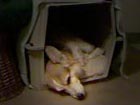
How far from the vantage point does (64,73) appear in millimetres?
1412

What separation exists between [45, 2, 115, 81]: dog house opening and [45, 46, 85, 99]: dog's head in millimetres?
122

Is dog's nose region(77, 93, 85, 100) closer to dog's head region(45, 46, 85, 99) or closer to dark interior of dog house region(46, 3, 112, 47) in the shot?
dog's head region(45, 46, 85, 99)

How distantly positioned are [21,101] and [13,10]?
0.39 metres

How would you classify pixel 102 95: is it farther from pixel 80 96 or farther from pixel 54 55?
pixel 54 55

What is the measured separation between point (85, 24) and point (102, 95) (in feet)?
1.60

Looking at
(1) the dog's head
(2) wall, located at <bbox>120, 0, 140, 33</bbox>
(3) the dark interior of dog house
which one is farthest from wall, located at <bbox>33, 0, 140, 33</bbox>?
(1) the dog's head

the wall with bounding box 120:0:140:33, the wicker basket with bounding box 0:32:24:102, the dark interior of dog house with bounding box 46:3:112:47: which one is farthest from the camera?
the wall with bounding box 120:0:140:33

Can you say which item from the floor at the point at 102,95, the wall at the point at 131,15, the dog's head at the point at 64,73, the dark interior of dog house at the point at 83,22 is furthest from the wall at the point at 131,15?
the dog's head at the point at 64,73

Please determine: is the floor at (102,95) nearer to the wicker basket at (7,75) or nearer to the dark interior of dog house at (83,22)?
the wicker basket at (7,75)

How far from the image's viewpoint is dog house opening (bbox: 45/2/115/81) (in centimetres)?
153

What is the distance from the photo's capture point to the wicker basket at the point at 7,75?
134 cm

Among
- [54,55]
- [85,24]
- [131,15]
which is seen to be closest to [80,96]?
[54,55]

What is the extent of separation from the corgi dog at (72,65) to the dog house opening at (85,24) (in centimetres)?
6

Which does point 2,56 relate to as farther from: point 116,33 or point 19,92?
point 116,33
